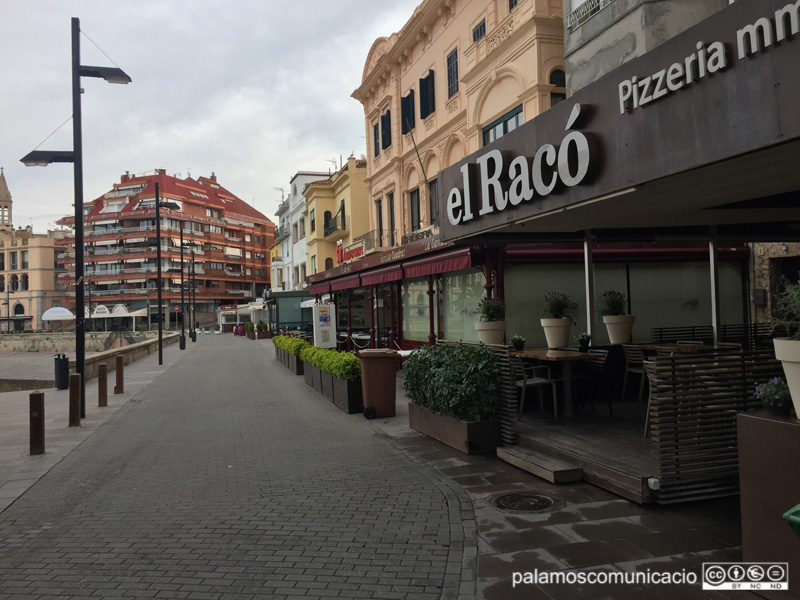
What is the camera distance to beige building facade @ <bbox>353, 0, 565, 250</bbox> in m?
16.1

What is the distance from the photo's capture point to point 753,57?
14.3 ft

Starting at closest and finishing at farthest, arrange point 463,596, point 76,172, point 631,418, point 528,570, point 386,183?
point 463,596, point 528,570, point 631,418, point 76,172, point 386,183

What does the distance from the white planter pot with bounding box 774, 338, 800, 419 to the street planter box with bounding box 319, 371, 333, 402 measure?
10026 mm

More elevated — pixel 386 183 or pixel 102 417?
pixel 386 183

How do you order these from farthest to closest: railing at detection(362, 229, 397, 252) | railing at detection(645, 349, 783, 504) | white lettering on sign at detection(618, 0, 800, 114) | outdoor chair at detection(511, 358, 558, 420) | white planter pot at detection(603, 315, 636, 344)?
railing at detection(362, 229, 397, 252)
white planter pot at detection(603, 315, 636, 344)
outdoor chair at detection(511, 358, 558, 420)
railing at detection(645, 349, 783, 504)
white lettering on sign at detection(618, 0, 800, 114)

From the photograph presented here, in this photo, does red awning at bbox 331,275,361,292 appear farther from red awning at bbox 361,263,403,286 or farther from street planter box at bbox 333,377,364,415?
street planter box at bbox 333,377,364,415

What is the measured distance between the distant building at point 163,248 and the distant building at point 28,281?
331 centimetres

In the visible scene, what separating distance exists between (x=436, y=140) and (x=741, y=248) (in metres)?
12.9

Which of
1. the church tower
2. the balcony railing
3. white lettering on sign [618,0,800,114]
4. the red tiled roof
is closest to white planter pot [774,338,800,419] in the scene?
white lettering on sign [618,0,800,114]

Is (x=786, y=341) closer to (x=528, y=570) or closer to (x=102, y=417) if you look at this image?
(x=528, y=570)

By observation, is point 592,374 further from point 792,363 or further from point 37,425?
point 37,425

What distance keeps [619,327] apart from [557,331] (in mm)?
998

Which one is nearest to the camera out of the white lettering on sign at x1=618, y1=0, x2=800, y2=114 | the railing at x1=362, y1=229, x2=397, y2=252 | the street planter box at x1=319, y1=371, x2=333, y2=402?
the white lettering on sign at x1=618, y1=0, x2=800, y2=114

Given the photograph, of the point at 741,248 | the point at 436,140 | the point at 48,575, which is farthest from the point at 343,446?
the point at 436,140
